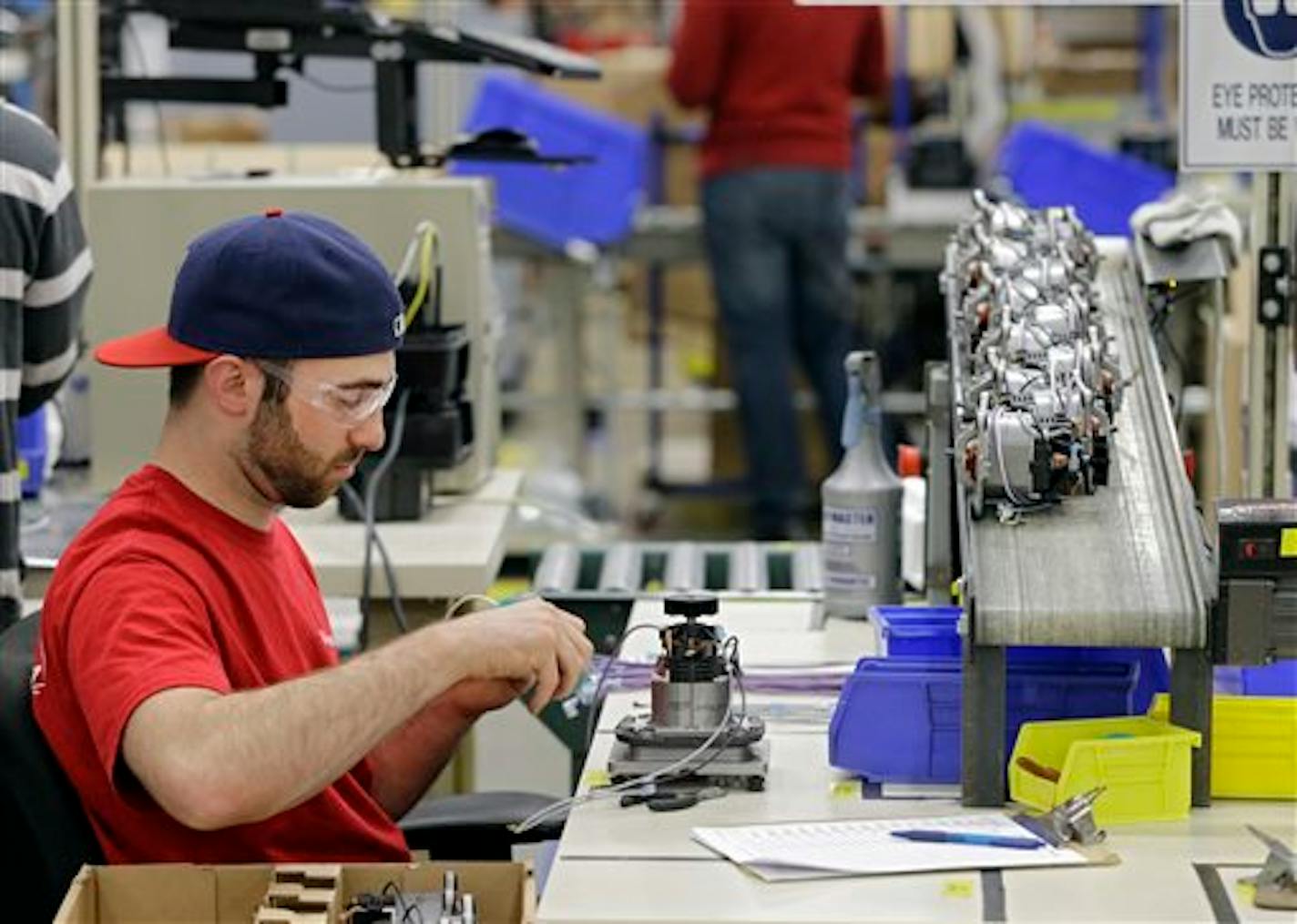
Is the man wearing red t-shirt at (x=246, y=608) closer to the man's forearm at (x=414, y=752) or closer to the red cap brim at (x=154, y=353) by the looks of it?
the red cap brim at (x=154, y=353)

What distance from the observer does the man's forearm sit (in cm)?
292

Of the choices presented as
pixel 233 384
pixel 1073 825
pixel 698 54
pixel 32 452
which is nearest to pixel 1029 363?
pixel 1073 825

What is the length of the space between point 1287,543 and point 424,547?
5.08ft

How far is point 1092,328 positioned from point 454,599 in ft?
3.28

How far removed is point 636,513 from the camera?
8.91 metres

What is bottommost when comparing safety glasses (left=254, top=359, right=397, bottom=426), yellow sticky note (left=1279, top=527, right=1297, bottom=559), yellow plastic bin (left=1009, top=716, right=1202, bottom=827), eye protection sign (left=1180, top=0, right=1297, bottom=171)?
yellow plastic bin (left=1009, top=716, right=1202, bottom=827)

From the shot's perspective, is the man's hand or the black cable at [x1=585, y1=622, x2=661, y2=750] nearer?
the man's hand

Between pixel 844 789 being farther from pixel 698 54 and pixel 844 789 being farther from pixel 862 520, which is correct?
pixel 698 54

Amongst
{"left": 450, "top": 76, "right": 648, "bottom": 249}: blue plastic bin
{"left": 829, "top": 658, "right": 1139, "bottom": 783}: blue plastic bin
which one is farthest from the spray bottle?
{"left": 450, "top": 76, "right": 648, "bottom": 249}: blue plastic bin

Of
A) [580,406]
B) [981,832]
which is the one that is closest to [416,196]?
[981,832]

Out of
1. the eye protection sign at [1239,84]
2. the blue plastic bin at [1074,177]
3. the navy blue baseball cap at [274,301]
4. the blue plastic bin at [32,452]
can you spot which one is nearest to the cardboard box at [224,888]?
the navy blue baseball cap at [274,301]

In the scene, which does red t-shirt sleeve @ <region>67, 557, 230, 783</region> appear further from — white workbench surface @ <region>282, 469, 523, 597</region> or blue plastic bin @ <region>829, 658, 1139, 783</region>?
white workbench surface @ <region>282, 469, 523, 597</region>

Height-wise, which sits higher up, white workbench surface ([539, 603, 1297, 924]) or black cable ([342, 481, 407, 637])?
black cable ([342, 481, 407, 637])

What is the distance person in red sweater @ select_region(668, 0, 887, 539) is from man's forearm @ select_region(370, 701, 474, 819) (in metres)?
4.38
